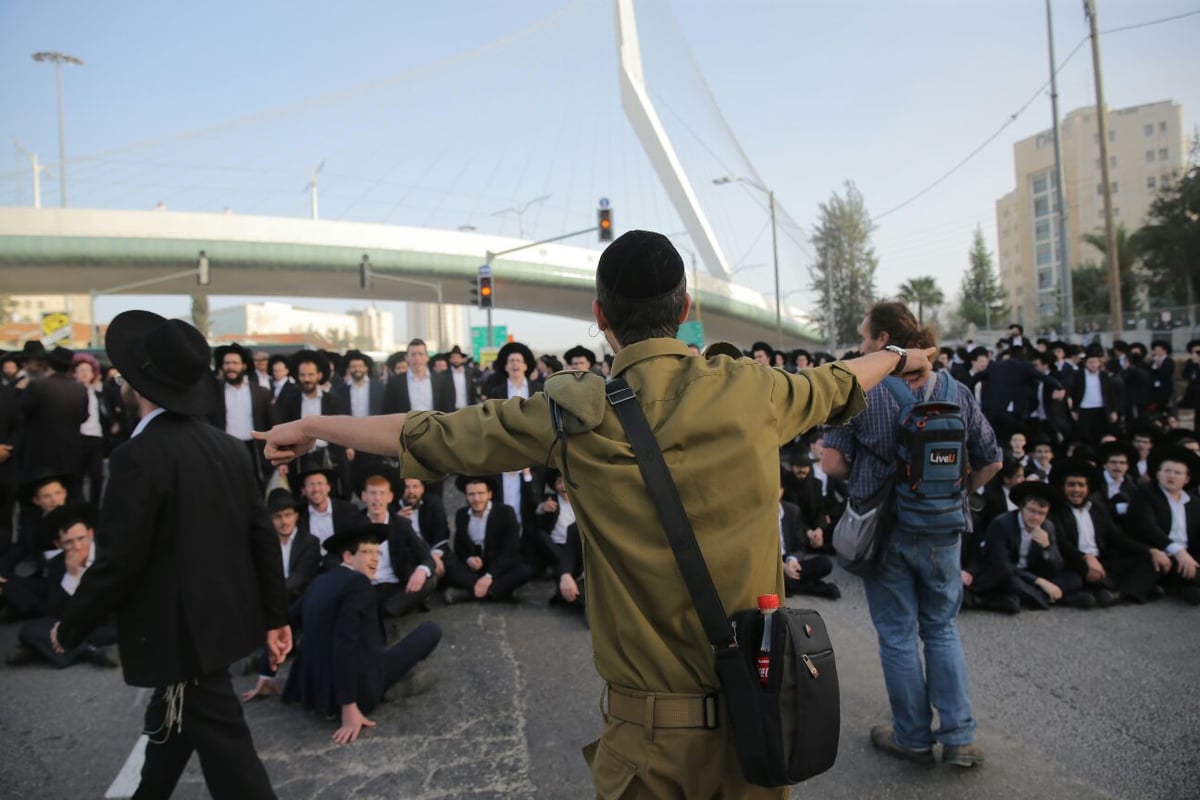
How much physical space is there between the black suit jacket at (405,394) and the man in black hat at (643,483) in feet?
25.1

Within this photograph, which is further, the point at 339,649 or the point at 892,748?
the point at 339,649

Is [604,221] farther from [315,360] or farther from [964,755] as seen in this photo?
[964,755]

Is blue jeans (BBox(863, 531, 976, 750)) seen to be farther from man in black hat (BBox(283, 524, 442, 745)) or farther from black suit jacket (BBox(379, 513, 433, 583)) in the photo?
black suit jacket (BBox(379, 513, 433, 583))

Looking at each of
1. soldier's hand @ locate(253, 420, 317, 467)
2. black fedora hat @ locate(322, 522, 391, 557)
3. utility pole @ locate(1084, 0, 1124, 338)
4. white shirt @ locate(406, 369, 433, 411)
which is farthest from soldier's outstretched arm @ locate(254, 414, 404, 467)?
utility pole @ locate(1084, 0, 1124, 338)

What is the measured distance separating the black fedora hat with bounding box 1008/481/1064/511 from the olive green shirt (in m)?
5.68

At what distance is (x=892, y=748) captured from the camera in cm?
362

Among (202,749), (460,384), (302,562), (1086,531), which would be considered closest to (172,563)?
(202,749)

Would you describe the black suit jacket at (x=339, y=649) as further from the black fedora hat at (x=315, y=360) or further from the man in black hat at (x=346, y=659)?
the black fedora hat at (x=315, y=360)

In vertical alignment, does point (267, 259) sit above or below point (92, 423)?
above

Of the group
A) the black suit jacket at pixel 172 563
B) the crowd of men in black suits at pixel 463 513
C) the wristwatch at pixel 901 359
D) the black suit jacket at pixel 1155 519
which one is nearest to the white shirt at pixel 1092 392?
the crowd of men in black suits at pixel 463 513

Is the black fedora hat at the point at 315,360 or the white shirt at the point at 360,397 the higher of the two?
the black fedora hat at the point at 315,360

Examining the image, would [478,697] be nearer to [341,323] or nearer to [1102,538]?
[1102,538]

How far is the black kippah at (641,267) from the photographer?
1.76 m

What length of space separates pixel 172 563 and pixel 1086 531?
6.71m
